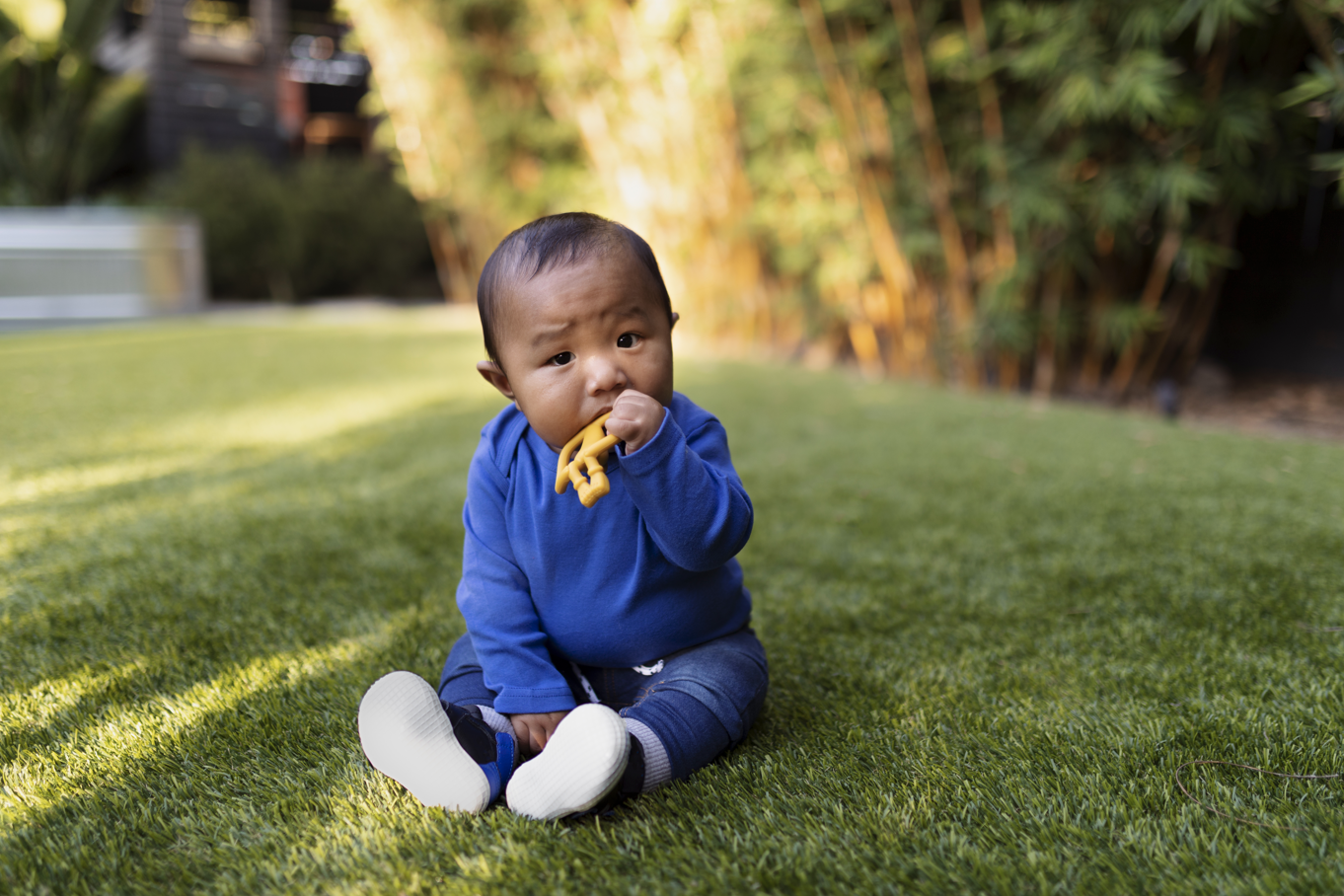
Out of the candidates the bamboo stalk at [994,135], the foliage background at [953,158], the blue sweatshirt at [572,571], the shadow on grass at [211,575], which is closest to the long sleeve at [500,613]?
the blue sweatshirt at [572,571]

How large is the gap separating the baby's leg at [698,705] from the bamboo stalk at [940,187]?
320cm

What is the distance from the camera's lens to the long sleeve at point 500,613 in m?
0.87

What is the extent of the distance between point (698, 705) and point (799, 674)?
11.2 inches

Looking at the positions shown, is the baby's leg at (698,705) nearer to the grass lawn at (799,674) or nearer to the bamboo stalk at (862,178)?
the grass lawn at (799,674)

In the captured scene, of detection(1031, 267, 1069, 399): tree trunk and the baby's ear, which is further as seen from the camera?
detection(1031, 267, 1069, 399): tree trunk

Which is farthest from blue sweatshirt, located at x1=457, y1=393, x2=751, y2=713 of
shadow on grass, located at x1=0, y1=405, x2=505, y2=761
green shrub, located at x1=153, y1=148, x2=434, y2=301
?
green shrub, located at x1=153, y1=148, x2=434, y2=301

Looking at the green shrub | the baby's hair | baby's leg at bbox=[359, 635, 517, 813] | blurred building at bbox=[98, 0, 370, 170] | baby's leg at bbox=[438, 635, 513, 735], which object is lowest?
the green shrub

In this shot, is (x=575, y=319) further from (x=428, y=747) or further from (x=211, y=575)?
(x=211, y=575)

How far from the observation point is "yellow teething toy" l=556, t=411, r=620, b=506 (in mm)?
783

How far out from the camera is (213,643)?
1.16 meters

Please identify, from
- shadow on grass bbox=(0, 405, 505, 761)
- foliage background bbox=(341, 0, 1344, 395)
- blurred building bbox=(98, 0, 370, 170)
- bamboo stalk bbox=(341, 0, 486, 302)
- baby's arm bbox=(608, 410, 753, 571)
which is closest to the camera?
baby's arm bbox=(608, 410, 753, 571)

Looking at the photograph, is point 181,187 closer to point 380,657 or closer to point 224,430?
point 224,430

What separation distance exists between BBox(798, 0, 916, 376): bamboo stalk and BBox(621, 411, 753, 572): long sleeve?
11.1ft

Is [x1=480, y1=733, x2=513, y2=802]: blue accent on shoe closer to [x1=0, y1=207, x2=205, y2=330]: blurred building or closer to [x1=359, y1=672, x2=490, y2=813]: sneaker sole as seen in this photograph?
[x1=359, y1=672, x2=490, y2=813]: sneaker sole
